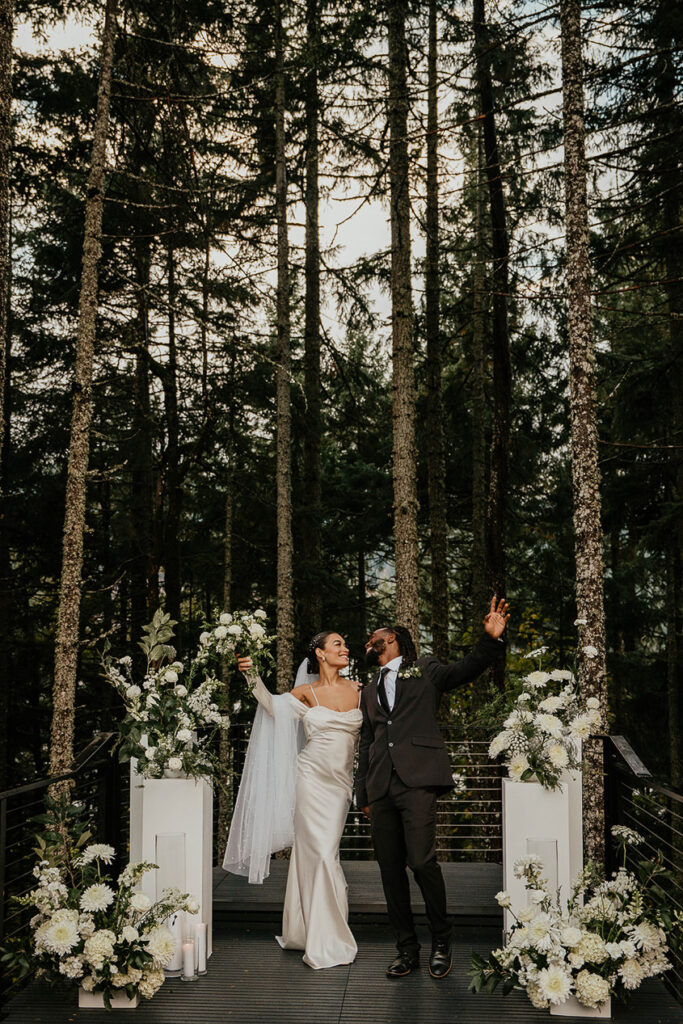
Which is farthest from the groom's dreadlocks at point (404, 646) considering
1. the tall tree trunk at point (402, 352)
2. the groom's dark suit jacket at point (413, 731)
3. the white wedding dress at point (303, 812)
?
the tall tree trunk at point (402, 352)

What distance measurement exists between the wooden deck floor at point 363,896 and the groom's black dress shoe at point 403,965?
91cm

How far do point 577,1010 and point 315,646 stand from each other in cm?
267

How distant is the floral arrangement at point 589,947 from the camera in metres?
4.40

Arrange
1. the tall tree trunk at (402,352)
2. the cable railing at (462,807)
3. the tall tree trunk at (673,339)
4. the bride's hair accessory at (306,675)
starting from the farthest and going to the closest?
1. the tall tree trunk at (673,339)
2. the tall tree trunk at (402,352)
3. the cable railing at (462,807)
4. the bride's hair accessory at (306,675)

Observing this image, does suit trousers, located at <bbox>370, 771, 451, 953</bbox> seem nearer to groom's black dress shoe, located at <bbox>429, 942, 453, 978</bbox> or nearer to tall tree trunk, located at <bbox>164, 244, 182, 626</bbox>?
groom's black dress shoe, located at <bbox>429, 942, 453, 978</bbox>

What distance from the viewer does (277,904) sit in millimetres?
Answer: 6402

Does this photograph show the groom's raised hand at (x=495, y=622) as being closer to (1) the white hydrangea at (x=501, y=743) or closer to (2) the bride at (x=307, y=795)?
(1) the white hydrangea at (x=501, y=743)

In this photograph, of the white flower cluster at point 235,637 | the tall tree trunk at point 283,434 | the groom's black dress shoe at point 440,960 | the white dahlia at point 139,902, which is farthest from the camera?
the tall tree trunk at point 283,434

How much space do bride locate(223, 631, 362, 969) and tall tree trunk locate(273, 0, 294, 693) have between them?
514cm

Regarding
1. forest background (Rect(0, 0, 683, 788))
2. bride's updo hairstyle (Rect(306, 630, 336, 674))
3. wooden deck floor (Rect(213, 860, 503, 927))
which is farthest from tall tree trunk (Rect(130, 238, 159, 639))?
bride's updo hairstyle (Rect(306, 630, 336, 674))

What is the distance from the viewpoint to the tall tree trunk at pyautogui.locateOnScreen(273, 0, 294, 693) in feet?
39.3

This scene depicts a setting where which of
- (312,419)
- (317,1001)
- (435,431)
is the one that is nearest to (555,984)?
(317,1001)

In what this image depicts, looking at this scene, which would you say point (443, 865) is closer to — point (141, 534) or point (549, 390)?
point (141, 534)

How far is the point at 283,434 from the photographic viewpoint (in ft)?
39.6
